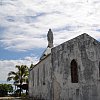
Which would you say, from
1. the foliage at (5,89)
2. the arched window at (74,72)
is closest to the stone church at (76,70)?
the arched window at (74,72)

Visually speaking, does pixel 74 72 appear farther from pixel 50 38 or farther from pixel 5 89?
pixel 5 89

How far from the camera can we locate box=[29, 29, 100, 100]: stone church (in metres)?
18.4

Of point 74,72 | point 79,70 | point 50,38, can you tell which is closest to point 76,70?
point 74,72

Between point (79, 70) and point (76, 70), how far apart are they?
369mm

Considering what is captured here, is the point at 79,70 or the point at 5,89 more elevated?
the point at 79,70

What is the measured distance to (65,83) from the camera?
1997 cm

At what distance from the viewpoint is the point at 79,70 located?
62.7 feet

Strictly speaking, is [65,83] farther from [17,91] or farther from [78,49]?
[17,91]

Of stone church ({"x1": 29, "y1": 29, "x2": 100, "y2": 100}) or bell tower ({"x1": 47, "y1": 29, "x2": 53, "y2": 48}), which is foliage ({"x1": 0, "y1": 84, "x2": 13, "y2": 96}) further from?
stone church ({"x1": 29, "y1": 29, "x2": 100, "y2": 100})

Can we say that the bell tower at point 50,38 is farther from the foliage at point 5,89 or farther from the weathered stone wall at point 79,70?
the weathered stone wall at point 79,70

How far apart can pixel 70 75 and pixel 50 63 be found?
2.99 metres

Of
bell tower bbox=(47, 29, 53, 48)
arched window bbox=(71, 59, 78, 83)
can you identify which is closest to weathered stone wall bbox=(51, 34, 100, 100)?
arched window bbox=(71, 59, 78, 83)

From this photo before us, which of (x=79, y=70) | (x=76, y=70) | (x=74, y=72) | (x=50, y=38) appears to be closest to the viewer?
(x=79, y=70)

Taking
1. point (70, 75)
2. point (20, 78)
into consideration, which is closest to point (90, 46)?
point (70, 75)
